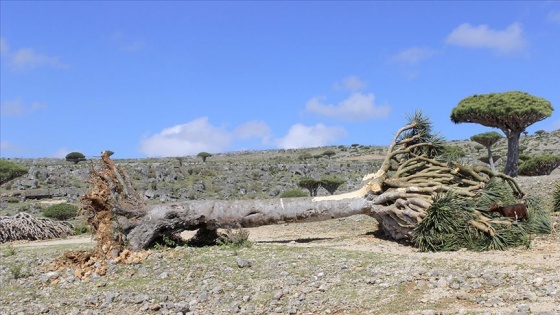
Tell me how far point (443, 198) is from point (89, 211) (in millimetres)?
7154

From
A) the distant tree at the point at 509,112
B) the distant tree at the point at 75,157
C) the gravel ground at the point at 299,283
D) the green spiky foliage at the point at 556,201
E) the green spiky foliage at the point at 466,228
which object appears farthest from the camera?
the distant tree at the point at 75,157

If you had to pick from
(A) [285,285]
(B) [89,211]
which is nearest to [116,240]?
(B) [89,211]

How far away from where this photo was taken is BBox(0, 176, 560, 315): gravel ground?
25.3 feet

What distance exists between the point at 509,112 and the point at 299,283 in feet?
58.1

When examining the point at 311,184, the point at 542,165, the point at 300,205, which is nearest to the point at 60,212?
the point at 311,184

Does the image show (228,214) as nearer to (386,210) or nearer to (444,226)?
(386,210)

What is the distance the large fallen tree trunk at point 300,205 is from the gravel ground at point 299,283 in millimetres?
729

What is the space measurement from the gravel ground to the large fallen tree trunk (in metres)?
0.73

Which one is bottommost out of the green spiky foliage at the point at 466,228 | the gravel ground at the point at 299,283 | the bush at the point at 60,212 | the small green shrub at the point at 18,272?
the gravel ground at the point at 299,283

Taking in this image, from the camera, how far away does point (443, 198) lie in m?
11.4

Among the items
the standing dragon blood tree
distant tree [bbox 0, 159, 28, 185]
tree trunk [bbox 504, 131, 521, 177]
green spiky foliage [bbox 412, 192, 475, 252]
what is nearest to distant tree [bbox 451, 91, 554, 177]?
tree trunk [bbox 504, 131, 521, 177]

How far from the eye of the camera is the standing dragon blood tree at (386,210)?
11.1 metres

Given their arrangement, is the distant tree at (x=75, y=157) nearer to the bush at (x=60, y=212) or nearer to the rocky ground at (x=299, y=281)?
the bush at (x=60, y=212)

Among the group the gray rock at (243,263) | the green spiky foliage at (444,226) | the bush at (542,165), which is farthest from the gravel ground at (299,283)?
the bush at (542,165)
